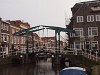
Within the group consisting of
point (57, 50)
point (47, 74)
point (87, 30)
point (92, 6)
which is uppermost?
point (92, 6)

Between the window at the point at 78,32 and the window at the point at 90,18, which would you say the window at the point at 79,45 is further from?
the window at the point at 90,18

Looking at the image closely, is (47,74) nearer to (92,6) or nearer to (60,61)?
(60,61)

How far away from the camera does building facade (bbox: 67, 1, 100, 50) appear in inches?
2162

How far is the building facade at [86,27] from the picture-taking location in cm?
5491

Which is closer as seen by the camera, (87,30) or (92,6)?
(87,30)

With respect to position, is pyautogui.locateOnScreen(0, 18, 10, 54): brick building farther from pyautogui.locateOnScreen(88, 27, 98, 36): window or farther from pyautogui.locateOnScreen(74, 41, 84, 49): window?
pyautogui.locateOnScreen(88, 27, 98, 36): window

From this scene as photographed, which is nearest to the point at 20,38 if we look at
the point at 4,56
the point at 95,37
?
the point at 4,56

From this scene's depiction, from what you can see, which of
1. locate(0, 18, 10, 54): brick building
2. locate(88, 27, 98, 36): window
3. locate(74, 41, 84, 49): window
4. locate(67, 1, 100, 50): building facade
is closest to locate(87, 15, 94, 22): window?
locate(67, 1, 100, 50): building facade

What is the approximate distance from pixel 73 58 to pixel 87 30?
9.35 metres

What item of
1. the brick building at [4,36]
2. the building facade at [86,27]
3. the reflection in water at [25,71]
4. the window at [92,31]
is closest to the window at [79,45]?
the building facade at [86,27]

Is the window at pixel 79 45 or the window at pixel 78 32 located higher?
the window at pixel 78 32

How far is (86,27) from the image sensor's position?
183ft

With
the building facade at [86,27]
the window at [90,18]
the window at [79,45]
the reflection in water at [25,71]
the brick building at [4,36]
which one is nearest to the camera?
the reflection in water at [25,71]

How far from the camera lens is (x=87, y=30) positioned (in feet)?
183
